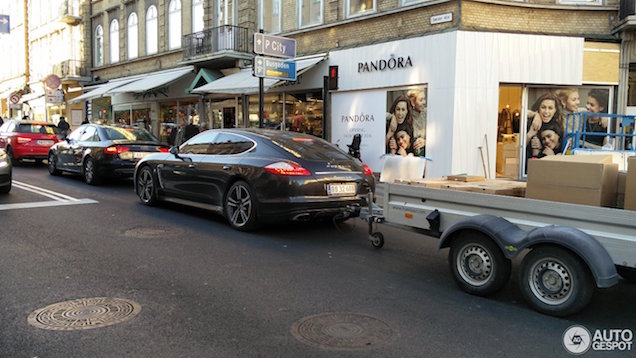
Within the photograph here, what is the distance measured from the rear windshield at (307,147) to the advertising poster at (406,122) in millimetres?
7040

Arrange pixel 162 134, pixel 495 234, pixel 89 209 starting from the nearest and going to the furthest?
pixel 495 234, pixel 89 209, pixel 162 134

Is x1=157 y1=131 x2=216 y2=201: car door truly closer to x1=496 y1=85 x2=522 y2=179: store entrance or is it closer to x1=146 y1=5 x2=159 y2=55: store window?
x1=496 y1=85 x2=522 y2=179: store entrance

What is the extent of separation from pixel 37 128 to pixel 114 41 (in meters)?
14.4

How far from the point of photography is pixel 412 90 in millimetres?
14539

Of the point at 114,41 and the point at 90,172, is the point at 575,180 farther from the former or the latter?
the point at 114,41

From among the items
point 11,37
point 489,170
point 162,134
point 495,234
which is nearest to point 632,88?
point 489,170

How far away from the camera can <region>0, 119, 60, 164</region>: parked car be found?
17047mm

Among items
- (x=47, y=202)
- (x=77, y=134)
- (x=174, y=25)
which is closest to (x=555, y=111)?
(x=47, y=202)

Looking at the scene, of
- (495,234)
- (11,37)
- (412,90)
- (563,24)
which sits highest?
(11,37)

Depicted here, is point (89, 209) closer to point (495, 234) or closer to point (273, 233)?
point (273, 233)

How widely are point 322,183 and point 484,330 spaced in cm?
354

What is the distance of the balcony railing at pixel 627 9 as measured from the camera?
44.1ft

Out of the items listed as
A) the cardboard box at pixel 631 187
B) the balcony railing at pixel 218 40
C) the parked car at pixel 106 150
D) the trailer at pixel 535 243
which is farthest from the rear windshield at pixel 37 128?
the cardboard box at pixel 631 187

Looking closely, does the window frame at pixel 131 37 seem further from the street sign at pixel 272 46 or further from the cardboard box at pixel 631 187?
the cardboard box at pixel 631 187
